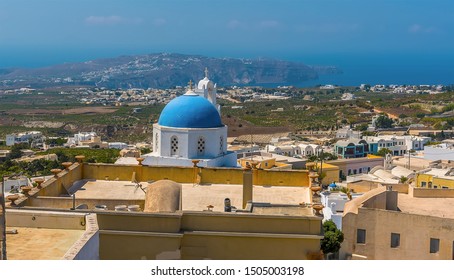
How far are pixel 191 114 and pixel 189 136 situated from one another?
58 centimetres

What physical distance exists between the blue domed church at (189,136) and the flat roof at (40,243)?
309 inches

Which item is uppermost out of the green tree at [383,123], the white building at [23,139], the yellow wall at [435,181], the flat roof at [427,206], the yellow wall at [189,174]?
the yellow wall at [189,174]

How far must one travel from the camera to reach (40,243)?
859 cm

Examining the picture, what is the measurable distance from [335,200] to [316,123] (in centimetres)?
6867

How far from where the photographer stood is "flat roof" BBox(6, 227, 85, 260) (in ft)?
26.6

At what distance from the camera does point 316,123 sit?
91.0 m

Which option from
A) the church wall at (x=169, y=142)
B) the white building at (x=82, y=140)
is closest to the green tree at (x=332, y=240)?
the church wall at (x=169, y=142)

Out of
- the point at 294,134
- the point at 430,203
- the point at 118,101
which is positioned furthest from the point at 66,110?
the point at 430,203

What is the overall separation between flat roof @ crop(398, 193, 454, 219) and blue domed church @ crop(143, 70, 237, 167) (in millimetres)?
6213

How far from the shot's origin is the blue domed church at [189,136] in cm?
1697

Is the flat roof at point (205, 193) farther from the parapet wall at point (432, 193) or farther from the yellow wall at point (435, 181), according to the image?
the yellow wall at point (435, 181)

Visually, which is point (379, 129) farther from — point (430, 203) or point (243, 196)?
point (243, 196)

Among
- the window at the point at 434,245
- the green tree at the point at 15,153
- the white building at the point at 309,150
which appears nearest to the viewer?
the window at the point at 434,245

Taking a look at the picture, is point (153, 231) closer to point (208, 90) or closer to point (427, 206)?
point (427, 206)
